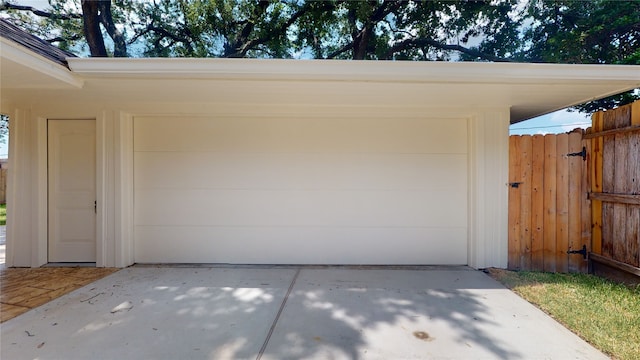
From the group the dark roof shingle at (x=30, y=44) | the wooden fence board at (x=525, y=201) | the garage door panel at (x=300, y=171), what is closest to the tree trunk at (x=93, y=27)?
the dark roof shingle at (x=30, y=44)

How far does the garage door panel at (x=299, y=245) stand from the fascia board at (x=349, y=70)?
2.01 metres

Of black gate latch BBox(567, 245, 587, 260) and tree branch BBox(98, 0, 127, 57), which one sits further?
tree branch BBox(98, 0, 127, 57)

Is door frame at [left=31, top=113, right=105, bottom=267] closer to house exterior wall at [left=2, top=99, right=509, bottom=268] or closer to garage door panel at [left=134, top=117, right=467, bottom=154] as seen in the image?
house exterior wall at [left=2, top=99, right=509, bottom=268]

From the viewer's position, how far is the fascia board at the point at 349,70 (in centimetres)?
266

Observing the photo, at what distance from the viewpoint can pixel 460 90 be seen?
10.1 ft

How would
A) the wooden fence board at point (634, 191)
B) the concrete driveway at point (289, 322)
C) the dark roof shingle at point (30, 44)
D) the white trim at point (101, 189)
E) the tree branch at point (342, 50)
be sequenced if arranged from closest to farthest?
the concrete driveway at point (289, 322) < the dark roof shingle at point (30, 44) < the wooden fence board at point (634, 191) < the white trim at point (101, 189) < the tree branch at point (342, 50)

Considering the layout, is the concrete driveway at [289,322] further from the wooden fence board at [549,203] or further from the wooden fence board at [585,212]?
the wooden fence board at [585,212]

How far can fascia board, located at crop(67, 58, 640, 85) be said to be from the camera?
266cm

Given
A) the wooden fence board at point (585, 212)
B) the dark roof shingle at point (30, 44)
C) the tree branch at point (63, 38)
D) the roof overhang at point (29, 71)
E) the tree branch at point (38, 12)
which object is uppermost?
the tree branch at point (38, 12)

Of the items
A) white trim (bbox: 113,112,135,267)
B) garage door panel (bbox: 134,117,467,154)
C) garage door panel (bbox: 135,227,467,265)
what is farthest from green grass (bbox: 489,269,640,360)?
white trim (bbox: 113,112,135,267)

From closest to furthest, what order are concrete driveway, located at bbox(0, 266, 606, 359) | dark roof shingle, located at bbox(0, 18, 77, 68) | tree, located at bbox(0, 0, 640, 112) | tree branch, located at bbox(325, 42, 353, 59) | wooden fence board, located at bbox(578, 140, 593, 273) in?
concrete driveway, located at bbox(0, 266, 606, 359), dark roof shingle, located at bbox(0, 18, 77, 68), wooden fence board, located at bbox(578, 140, 593, 273), tree, located at bbox(0, 0, 640, 112), tree branch, located at bbox(325, 42, 353, 59)

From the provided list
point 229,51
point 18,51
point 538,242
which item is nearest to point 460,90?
point 538,242

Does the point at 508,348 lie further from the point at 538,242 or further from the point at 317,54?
the point at 317,54

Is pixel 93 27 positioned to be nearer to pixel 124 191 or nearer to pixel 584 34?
pixel 124 191
